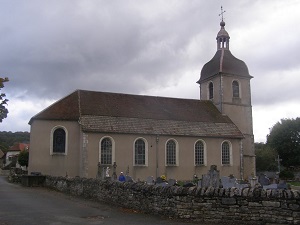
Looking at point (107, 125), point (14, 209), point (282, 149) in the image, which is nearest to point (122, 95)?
point (107, 125)

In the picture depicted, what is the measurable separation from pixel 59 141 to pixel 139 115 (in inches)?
306

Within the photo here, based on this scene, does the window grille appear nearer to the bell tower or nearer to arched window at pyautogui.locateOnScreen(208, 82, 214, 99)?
the bell tower

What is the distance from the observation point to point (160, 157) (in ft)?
107

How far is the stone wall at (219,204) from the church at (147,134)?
15823 millimetres

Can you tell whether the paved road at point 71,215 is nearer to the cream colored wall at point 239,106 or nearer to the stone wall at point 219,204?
the stone wall at point 219,204

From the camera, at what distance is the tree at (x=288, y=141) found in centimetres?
5677

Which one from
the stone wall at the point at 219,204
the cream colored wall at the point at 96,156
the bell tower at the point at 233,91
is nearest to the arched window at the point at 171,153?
the cream colored wall at the point at 96,156

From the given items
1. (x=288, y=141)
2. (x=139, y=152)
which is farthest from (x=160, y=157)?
(x=288, y=141)

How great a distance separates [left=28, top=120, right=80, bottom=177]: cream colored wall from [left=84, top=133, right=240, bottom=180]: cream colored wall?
1663mm

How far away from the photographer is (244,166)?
1470 inches

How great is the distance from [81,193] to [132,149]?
13098 mm

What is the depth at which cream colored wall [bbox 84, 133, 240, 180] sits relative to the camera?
3073 centimetres

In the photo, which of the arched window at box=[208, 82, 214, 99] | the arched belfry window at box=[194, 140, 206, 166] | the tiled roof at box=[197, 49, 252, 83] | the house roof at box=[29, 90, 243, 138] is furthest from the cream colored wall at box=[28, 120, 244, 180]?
the tiled roof at box=[197, 49, 252, 83]

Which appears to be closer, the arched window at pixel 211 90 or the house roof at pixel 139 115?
the house roof at pixel 139 115
